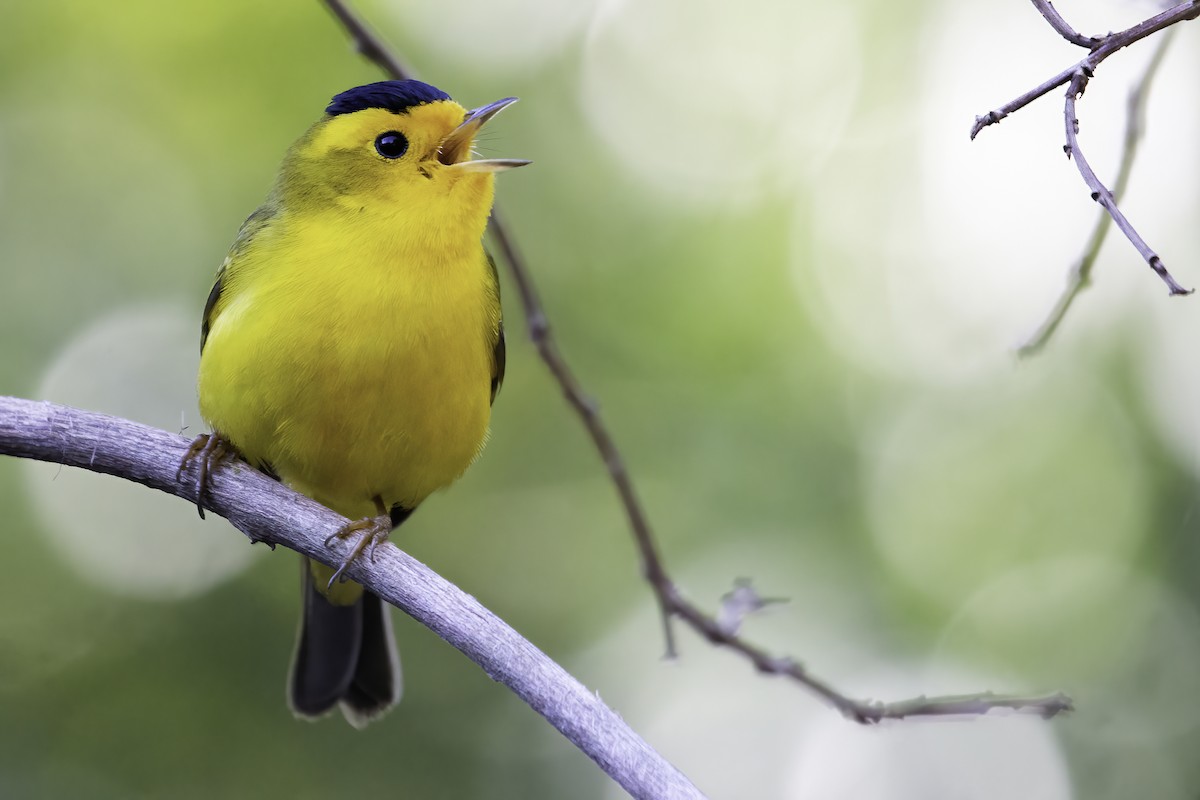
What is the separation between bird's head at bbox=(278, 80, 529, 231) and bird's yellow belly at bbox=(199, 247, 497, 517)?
1.11 feet

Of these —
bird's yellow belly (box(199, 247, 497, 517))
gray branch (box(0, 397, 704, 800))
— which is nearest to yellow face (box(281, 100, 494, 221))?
bird's yellow belly (box(199, 247, 497, 517))

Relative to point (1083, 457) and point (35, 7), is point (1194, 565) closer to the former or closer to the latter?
point (1083, 457)

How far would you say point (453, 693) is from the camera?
24.9ft

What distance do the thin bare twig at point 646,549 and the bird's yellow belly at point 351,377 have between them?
9.6 inches

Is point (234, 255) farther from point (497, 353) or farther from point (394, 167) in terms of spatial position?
point (497, 353)

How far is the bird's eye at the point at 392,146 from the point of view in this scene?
430 cm

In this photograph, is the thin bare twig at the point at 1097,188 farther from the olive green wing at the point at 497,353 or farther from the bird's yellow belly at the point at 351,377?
the olive green wing at the point at 497,353

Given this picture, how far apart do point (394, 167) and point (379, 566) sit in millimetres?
1655

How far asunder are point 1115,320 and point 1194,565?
5.60 ft

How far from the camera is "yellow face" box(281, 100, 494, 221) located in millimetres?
4164

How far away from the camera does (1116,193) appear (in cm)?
376

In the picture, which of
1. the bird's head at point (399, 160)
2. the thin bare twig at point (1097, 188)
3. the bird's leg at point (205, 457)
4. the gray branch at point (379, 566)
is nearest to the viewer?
the thin bare twig at point (1097, 188)

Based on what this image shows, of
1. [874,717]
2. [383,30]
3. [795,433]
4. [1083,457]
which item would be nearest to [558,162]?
[383,30]

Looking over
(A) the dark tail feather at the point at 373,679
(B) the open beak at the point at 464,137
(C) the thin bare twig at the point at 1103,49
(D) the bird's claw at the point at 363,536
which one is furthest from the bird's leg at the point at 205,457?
(C) the thin bare twig at the point at 1103,49
